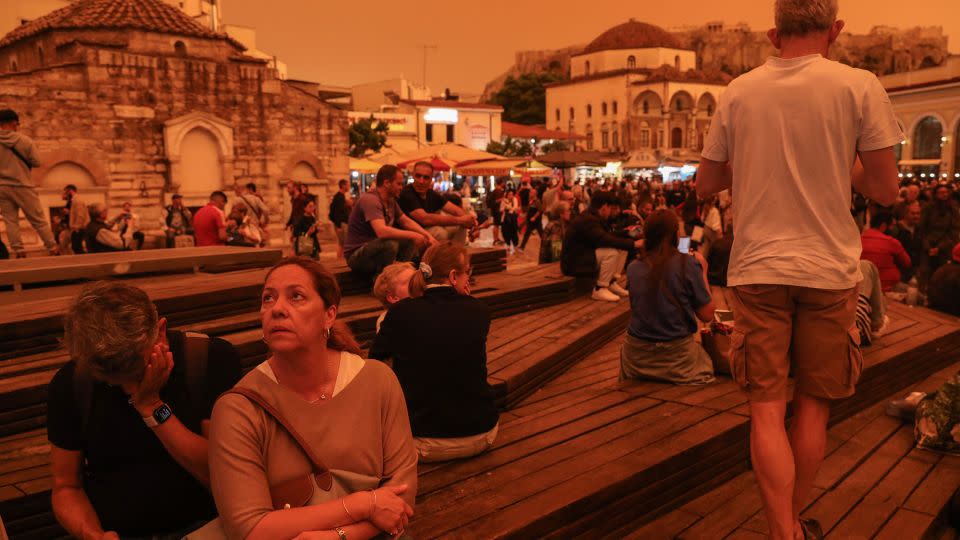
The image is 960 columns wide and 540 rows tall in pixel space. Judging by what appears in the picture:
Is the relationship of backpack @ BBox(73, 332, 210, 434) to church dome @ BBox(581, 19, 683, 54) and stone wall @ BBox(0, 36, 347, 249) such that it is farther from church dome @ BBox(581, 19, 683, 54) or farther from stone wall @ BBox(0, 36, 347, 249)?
church dome @ BBox(581, 19, 683, 54)

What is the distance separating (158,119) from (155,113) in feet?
0.56

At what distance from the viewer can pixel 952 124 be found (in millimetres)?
40719

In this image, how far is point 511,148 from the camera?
190 feet

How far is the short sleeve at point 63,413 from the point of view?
2299 millimetres

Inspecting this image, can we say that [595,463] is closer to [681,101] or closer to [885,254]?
[885,254]

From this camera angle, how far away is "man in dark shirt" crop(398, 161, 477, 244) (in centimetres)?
777

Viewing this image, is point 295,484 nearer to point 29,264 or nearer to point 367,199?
point 367,199

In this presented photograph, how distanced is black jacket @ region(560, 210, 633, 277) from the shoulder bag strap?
22.3ft

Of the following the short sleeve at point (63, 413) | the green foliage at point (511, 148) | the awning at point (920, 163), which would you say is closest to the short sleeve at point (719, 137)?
the short sleeve at point (63, 413)

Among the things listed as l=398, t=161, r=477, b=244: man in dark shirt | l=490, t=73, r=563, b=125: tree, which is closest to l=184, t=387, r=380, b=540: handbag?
l=398, t=161, r=477, b=244: man in dark shirt

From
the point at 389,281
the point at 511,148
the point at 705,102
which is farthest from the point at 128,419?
the point at 705,102

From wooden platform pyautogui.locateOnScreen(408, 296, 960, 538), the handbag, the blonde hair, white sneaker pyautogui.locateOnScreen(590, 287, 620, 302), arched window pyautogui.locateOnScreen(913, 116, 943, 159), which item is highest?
arched window pyautogui.locateOnScreen(913, 116, 943, 159)

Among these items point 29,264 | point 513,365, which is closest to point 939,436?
point 513,365

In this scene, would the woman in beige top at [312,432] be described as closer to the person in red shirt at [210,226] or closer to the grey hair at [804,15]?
the grey hair at [804,15]
